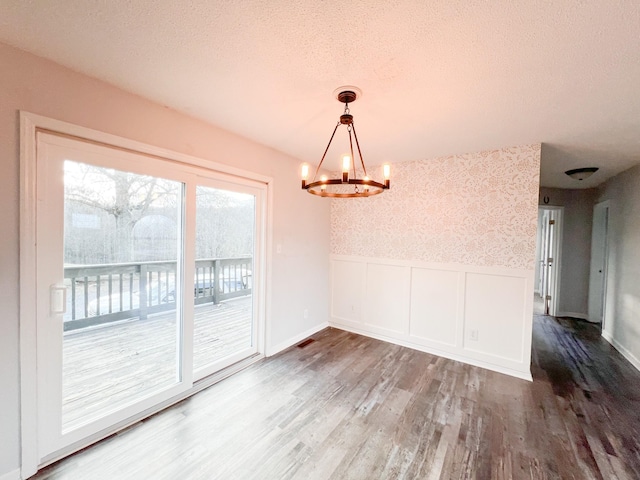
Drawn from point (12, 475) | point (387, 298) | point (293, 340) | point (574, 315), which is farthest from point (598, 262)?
point (12, 475)

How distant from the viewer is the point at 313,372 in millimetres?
2834

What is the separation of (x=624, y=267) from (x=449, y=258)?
2.54 metres

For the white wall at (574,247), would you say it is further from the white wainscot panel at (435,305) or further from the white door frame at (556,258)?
the white wainscot panel at (435,305)

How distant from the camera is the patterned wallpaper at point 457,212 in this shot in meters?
2.82

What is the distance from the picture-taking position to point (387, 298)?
3.76 metres

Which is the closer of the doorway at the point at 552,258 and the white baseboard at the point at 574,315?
the white baseboard at the point at 574,315

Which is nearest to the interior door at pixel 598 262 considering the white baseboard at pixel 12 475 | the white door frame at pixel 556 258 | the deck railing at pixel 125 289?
the white door frame at pixel 556 258

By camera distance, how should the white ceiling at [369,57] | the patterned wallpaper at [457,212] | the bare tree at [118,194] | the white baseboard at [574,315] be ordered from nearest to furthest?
the white ceiling at [369,57], the bare tree at [118,194], the patterned wallpaper at [457,212], the white baseboard at [574,315]

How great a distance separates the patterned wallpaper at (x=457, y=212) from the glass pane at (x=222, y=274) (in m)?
1.71

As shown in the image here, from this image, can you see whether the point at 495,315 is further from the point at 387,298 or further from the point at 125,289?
the point at 125,289

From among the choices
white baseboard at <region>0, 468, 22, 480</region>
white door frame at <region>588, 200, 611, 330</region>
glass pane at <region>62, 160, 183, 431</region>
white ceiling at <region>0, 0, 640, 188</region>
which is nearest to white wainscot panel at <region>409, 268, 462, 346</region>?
white ceiling at <region>0, 0, 640, 188</region>

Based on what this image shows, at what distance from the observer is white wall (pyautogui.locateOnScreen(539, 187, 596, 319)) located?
4.79m

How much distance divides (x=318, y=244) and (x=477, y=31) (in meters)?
3.01

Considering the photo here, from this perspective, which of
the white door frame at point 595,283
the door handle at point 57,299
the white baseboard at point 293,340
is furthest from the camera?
the white door frame at point 595,283
